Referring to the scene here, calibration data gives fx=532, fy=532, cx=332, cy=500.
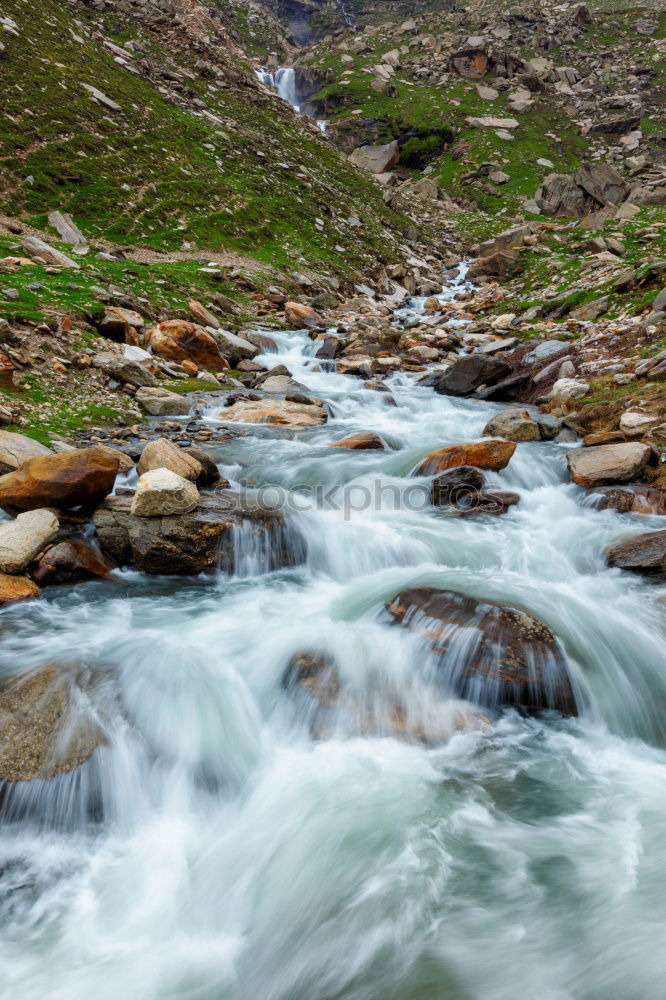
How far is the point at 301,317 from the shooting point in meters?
23.4

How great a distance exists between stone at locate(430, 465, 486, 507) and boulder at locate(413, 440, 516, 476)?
1.17 ft

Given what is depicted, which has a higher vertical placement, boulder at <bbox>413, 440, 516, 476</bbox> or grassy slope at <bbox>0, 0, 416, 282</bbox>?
grassy slope at <bbox>0, 0, 416, 282</bbox>

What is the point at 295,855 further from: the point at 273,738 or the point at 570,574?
the point at 570,574

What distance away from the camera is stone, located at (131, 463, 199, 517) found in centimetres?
703

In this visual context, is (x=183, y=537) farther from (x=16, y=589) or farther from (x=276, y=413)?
(x=276, y=413)

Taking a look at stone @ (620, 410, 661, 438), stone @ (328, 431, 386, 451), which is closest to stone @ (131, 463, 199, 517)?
stone @ (328, 431, 386, 451)

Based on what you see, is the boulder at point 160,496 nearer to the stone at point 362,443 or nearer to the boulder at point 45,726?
the boulder at point 45,726

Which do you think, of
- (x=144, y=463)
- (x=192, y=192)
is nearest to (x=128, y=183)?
(x=192, y=192)

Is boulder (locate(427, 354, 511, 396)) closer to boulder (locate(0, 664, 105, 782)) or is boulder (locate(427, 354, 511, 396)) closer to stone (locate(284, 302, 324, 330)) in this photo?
stone (locate(284, 302, 324, 330))

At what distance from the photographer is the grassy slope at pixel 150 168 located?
26484mm

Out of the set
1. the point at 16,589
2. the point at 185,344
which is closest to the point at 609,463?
the point at 16,589

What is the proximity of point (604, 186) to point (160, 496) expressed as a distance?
53.0 metres

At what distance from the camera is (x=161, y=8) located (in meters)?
50.9

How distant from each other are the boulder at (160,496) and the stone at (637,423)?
807 cm
